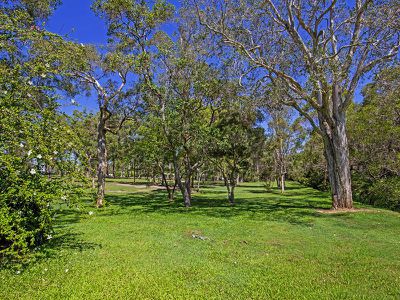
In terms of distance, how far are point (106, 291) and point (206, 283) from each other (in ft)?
5.85

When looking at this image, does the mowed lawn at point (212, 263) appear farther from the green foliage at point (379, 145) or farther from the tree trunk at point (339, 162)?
the green foliage at point (379, 145)

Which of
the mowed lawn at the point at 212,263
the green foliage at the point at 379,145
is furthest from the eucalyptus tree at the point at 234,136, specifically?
the mowed lawn at the point at 212,263

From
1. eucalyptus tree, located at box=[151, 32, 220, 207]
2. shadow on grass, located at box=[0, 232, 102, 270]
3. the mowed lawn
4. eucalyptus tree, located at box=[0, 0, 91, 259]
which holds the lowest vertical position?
the mowed lawn

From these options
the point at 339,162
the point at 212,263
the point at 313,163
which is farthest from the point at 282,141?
the point at 212,263

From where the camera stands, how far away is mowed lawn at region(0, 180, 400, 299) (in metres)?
5.54

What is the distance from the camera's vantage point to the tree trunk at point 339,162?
16.9 metres

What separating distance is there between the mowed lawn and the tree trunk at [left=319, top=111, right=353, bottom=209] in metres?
4.34

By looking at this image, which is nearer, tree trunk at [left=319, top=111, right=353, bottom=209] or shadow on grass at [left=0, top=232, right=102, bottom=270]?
shadow on grass at [left=0, top=232, right=102, bottom=270]

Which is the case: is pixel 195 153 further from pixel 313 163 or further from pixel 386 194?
pixel 313 163

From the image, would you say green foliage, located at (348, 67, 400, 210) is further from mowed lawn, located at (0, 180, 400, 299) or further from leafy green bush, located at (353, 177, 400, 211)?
mowed lawn, located at (0, 180, 400, 299)

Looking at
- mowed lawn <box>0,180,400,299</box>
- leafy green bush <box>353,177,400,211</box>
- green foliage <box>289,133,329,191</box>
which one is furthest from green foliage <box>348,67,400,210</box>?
mowed lawn <box>0,180,400,299</box>

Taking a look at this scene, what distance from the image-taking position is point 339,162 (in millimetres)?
16938

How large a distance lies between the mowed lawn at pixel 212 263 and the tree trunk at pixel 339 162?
4342 millimetres

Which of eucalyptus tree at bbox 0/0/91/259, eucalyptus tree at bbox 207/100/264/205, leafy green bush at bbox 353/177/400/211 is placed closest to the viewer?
eucalyptus tree at bbox 0/0/91/259
